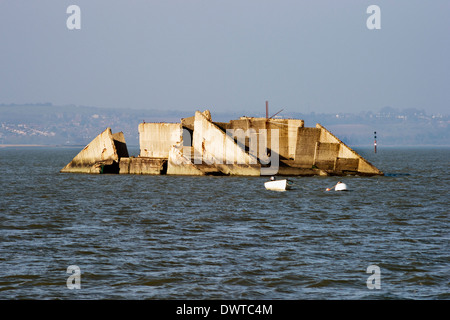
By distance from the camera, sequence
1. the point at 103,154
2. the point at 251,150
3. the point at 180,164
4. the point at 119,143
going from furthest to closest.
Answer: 1. the point at 119,143
2. the point at 103,154
3. the point at 180,164
4. the point at 251,150

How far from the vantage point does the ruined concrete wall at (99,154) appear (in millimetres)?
58688

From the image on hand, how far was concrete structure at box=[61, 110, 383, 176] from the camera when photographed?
52188mm

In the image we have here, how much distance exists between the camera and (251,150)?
179 feet

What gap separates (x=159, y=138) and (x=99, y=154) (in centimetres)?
629

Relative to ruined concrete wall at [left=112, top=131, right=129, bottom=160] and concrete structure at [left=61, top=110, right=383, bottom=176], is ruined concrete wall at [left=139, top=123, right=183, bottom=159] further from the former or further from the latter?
ruined concrete wall at [left=112, top=131, right=129, bottom=160]

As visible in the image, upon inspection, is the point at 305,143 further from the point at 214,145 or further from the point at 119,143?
the point at 119,143

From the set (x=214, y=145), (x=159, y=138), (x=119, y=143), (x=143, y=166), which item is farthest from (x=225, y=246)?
(x=119, y=143)

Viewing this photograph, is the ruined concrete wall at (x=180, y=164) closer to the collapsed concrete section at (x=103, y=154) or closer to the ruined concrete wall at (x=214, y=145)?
the ruined concrete wall at (x=214, y=145)

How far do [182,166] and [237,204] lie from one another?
68.4 feet

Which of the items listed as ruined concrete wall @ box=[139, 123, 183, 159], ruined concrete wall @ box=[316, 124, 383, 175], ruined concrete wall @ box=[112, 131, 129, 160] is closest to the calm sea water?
ruined concrete wall @ box=[316, 124, 383, 175]

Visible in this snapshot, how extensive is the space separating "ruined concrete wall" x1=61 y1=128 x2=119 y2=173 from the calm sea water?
18557mm

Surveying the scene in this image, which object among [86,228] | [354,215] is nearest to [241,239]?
[86,228]

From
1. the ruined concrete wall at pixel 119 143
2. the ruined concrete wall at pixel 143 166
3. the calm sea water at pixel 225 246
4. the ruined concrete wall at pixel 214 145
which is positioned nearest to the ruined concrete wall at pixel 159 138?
the ruined concrete wall at pixel 143 166
